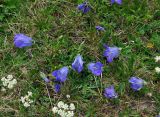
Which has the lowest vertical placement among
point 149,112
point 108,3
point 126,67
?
point 149,112

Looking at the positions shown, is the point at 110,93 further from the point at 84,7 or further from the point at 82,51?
the point at 84,7

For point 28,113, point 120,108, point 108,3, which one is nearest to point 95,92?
point 120,108

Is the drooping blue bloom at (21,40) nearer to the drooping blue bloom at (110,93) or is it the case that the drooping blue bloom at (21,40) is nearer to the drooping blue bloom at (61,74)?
the drooping blue bloom at (61,74)

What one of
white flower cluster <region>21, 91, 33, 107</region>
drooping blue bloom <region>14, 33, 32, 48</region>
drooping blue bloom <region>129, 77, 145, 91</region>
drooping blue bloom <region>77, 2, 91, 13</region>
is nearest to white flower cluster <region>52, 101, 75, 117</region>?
white flower cluster <region>21, 91, 33, 107</region>

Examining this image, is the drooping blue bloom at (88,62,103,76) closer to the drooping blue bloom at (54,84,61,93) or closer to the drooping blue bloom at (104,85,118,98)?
the drooping blue bloom at (104,85,118,98)

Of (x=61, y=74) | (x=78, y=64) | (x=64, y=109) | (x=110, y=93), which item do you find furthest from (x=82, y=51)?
(x=64, y=109)

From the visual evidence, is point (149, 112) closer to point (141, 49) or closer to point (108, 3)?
point (141, 49)
